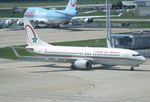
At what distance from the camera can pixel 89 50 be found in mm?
89375

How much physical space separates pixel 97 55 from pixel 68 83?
13.3 metres

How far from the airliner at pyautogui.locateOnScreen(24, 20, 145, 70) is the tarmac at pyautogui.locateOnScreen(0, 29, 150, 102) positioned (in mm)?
1199

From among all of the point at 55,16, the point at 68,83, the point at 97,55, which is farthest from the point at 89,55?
the point at 55,16

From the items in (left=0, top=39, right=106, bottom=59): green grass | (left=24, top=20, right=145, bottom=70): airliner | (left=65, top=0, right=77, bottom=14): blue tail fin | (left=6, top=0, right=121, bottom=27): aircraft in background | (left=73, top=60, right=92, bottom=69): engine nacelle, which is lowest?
(left=6, top=0, right=121, bottom=27): aircraft in background

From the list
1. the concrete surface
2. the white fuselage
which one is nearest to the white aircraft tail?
the white fuselage

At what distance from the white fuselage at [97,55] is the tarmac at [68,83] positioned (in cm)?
143

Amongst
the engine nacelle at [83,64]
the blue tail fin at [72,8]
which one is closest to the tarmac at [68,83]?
the engine nacelle at [83,64]

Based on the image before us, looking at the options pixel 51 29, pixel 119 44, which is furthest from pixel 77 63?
pixel 51 29

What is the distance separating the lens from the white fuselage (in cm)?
8625

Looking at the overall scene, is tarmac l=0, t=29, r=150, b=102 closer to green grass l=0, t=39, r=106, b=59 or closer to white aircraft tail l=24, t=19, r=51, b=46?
white aircraft tail l=24, t=19, r=51, b=46

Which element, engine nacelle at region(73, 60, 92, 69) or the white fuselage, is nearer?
the white fuselage

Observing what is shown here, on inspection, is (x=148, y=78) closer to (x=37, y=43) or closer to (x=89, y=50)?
(x=89, y=50)

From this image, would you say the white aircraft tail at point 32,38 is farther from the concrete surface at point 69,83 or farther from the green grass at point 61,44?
the green grass at point 61,44

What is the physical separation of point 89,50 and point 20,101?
2905cm
